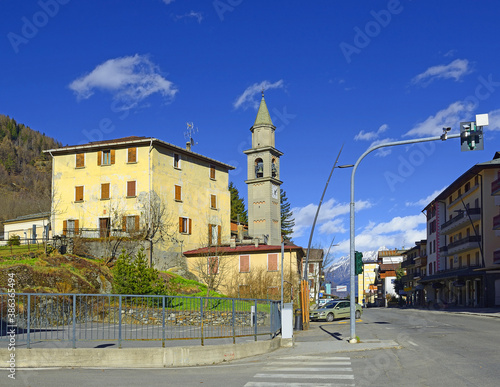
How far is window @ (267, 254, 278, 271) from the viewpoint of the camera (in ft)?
152

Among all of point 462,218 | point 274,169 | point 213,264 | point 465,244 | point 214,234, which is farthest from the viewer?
point 274,169

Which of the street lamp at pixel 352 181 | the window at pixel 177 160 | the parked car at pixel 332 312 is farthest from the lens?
the window at pixel 177 160

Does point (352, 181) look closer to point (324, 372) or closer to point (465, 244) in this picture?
point (324, 372)

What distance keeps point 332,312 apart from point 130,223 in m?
19.4

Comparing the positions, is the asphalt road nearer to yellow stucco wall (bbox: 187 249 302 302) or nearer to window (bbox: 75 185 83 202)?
yellow stucco wall (bbox: 187 249 302 302)

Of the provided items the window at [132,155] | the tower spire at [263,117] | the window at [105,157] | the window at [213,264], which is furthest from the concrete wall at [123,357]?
the tower spire at [263,117]

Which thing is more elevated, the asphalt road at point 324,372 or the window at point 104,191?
the window at point 104,191

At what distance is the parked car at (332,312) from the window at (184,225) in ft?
55.0

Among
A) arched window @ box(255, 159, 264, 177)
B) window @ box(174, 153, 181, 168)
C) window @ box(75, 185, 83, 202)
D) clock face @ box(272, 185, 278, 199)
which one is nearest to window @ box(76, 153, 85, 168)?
window @ box(75, 185, 83, 202)

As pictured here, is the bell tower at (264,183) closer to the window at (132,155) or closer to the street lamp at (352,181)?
the window at (132,155)

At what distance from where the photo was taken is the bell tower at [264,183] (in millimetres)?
64250

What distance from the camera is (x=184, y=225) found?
4934 centimetres

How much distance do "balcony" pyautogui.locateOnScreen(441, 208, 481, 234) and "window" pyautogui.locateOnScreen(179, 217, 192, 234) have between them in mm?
30299

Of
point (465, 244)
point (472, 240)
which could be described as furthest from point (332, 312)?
point (465, 244)
